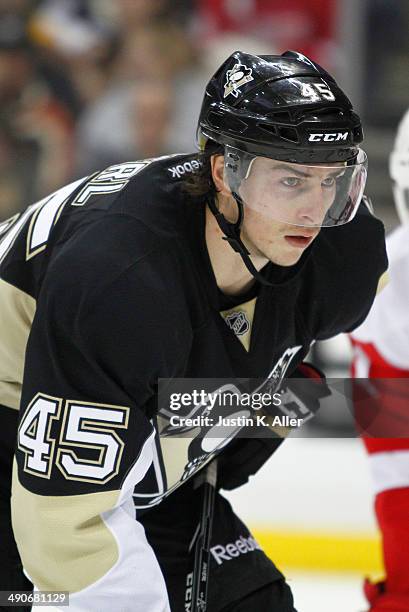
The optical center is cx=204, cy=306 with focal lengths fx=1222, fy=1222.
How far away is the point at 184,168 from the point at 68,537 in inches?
21.7

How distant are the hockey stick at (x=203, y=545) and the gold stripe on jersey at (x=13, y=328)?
40cm

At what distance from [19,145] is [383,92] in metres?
1.30

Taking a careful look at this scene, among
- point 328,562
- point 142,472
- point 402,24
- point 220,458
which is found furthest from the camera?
point 402,24

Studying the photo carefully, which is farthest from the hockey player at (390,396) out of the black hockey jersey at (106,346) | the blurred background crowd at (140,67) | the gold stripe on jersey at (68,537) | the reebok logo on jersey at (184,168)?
the blurred background crowd at (140,67)

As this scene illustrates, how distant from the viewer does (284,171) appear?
66.2 inches

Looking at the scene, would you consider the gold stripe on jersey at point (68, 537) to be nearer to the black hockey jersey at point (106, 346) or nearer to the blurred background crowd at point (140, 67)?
the black hockey jersey at point (106, 346)

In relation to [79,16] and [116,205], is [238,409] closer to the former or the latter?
[116,205]

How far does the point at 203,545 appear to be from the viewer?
77.0 inches

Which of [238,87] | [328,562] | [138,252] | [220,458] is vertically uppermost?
[238,87]

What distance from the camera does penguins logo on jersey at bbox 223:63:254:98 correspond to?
5.57ft

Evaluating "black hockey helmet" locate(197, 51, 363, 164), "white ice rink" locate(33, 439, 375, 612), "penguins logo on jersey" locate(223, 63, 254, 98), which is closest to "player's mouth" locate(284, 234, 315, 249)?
"black hockey helmet" locate(197, 51, 363, 164)

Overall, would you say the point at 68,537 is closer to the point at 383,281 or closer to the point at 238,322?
the point at 238,322

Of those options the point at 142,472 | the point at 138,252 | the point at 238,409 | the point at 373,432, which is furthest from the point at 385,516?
the point at 138,252

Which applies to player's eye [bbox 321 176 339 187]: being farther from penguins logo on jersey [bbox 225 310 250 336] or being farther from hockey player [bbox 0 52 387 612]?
penguins logo on jersey [bbox 225 310 250 336]
